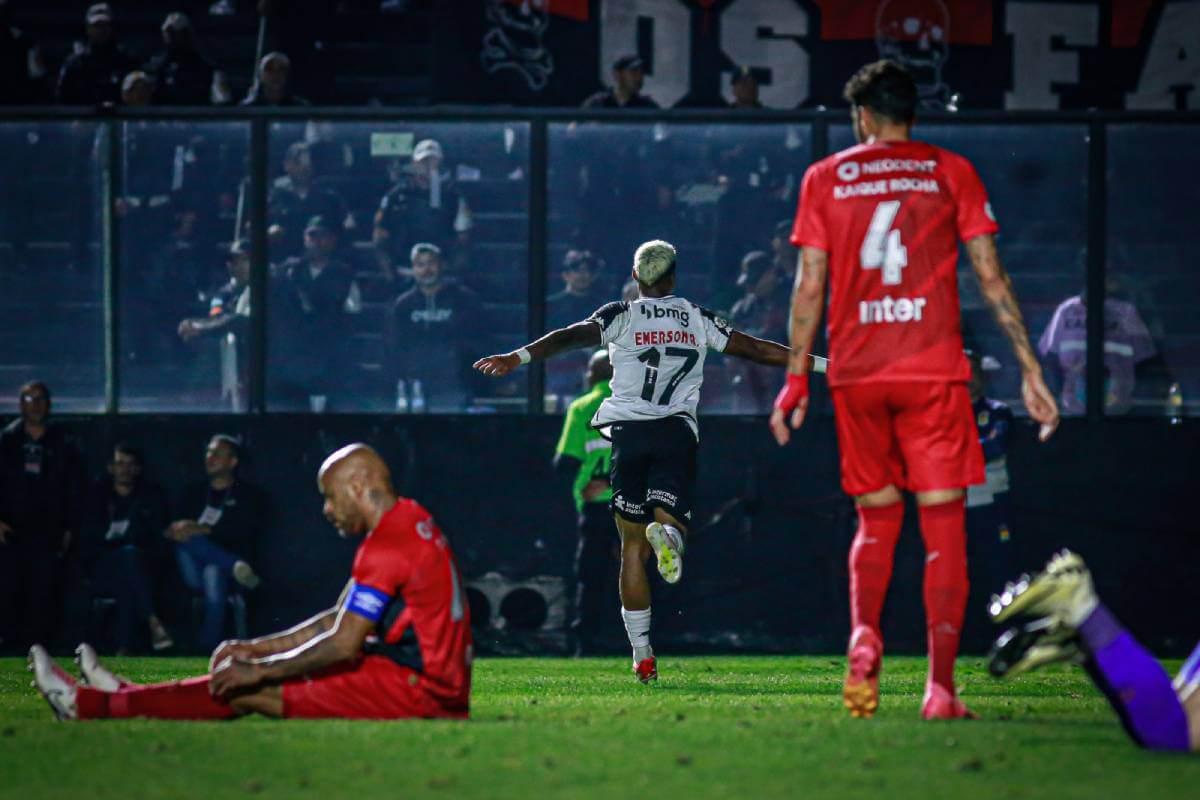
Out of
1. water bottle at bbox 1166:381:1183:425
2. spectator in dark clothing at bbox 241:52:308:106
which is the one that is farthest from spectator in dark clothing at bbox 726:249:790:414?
spectator in dark clothing at bbox 241:52:308:106

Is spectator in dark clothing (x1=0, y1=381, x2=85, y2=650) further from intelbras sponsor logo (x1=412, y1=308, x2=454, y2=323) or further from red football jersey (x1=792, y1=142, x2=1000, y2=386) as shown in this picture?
red football jersey (x1=792, y1=142, x2=1000, y2=386)

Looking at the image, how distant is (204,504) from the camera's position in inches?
643

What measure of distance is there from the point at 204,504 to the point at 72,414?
4.82ft

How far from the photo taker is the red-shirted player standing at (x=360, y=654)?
7.41m

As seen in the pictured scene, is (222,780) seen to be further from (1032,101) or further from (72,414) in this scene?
(1032,101)

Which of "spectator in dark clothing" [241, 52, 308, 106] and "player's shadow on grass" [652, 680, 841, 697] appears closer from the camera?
"player's shadow on grass" [652, 680, 841, 697]

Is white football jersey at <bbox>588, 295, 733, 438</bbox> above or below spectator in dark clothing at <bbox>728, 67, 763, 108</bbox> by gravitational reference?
below

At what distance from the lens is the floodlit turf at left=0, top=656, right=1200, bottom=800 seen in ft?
20.3

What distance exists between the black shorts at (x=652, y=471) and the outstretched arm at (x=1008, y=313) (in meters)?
3.76

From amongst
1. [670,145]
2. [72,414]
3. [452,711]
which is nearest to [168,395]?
[72,414]

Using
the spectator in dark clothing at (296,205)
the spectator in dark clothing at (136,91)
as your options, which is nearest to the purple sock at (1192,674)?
the spectator in dark clothing at (296,205)

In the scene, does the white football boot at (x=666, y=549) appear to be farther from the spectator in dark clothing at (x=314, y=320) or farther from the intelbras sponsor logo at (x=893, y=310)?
the spectator in dark clothing at (x=314, y=320)

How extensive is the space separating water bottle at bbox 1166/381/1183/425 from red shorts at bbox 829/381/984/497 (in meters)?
9.22

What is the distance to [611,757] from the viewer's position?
22.5ft
